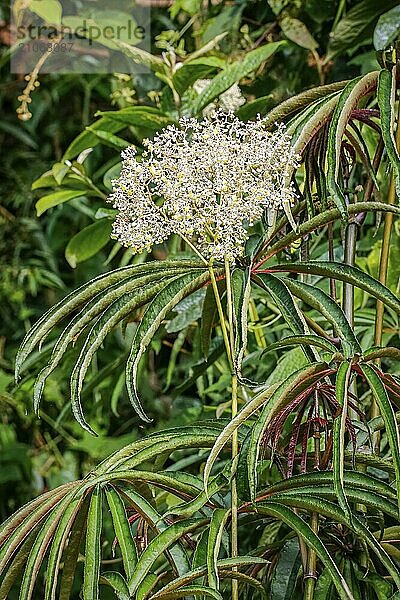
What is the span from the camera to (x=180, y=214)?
0.59m

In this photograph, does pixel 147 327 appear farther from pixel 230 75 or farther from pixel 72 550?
pixel 230 75

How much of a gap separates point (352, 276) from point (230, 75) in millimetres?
425

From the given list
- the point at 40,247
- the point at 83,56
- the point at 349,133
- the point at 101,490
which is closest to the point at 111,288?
the point at 101,490

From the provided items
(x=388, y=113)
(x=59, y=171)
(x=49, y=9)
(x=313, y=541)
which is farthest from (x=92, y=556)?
(x=49, y=9)

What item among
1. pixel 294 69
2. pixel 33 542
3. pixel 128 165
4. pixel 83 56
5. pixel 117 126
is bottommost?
pixel 33 542

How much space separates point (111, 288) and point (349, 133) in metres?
0.25

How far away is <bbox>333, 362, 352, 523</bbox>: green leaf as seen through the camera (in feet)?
1.67

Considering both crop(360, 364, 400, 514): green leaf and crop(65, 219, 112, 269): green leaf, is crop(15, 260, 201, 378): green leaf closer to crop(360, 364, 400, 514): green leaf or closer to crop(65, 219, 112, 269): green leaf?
crop(360, 364, 400, 514): green leaf

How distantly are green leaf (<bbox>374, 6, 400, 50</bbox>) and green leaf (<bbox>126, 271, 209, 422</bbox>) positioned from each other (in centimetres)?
44

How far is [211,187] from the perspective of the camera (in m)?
0.59

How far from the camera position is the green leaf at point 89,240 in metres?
1.09

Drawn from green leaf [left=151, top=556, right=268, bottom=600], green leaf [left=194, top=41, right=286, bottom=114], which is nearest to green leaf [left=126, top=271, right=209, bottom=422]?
green leaf [left=151, top=556, right=268, bottom=600]

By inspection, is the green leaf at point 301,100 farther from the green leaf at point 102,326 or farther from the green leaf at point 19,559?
the green leaf at point 19,559

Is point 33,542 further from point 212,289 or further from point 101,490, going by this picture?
point 212,289
